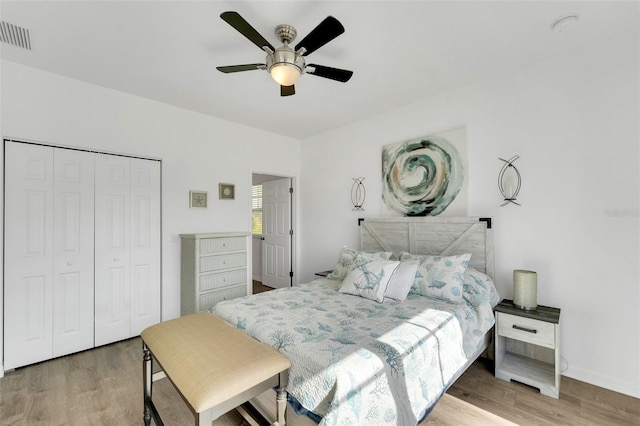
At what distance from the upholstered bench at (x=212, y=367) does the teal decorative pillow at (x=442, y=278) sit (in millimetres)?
1495

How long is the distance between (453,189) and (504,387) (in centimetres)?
183

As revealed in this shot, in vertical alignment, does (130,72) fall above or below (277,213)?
above

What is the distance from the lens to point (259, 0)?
5.70 feet

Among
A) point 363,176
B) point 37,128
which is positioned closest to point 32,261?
point 37,128

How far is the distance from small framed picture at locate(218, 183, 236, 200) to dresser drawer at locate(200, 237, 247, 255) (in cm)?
67

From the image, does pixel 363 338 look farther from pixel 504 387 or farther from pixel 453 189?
pixel 453 189

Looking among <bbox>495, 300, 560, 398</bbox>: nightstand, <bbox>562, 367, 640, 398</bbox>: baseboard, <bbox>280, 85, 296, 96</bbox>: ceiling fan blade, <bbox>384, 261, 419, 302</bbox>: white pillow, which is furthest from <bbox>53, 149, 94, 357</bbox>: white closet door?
<bbox>562, 367, 640, 398</bbox>: baseboard

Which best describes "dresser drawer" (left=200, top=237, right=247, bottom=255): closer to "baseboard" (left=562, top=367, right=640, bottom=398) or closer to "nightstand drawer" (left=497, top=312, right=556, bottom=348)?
"nightstand drawer" (left=497, top=312, right=556, bottom=348)

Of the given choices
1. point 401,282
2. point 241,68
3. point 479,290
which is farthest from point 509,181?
point 241,68

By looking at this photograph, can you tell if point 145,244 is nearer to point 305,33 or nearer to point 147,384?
point 147,384

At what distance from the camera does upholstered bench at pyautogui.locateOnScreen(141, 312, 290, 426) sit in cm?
121

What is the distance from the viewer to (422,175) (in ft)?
10.6

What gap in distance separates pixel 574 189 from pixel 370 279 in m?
1.87

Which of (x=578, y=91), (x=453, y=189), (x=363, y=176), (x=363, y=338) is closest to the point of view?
(x=363, y=338)
